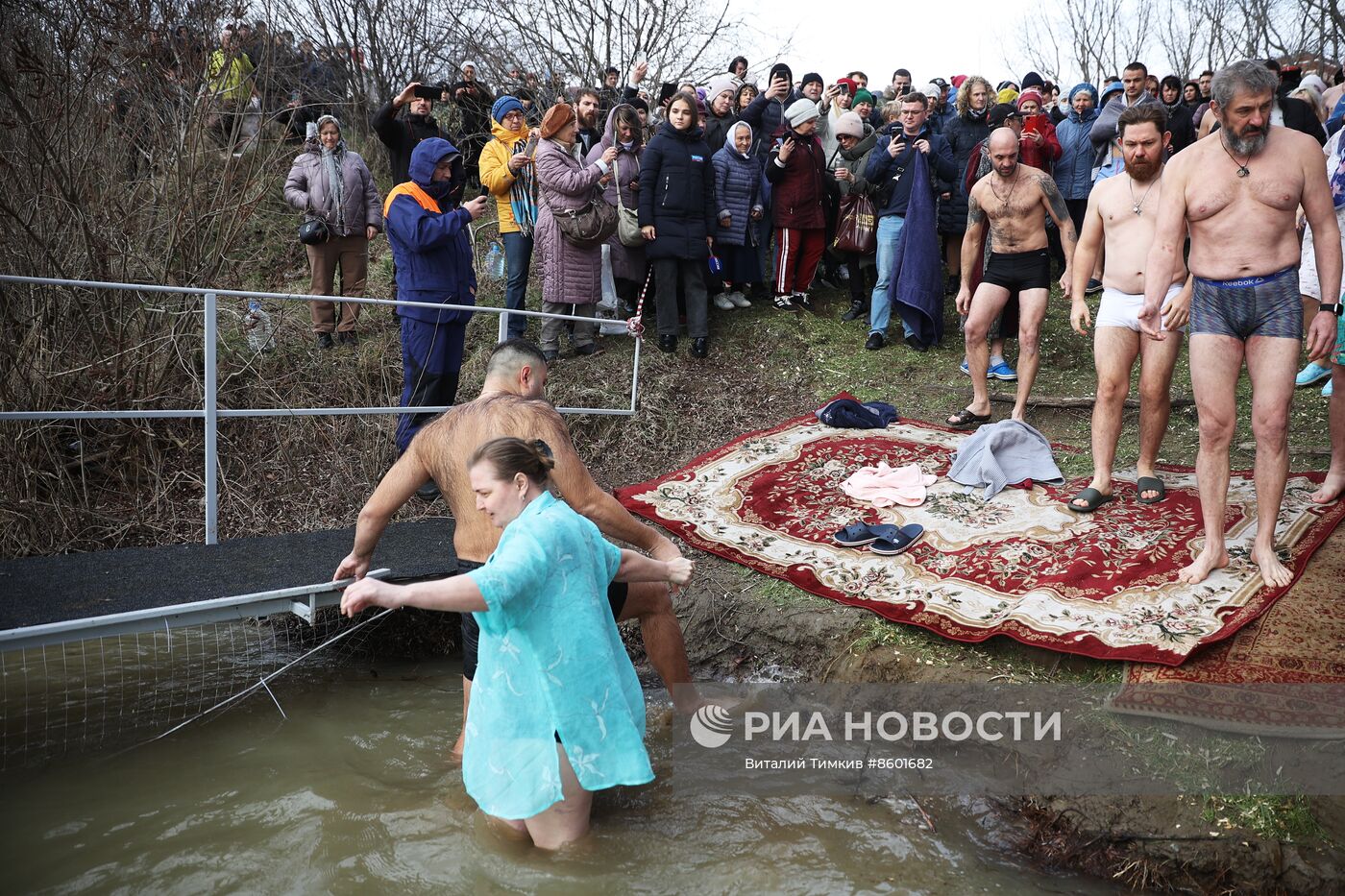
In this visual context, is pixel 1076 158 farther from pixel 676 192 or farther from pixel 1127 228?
pixel 1127 228

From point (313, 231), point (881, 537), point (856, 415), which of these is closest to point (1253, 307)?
point (881, 537)

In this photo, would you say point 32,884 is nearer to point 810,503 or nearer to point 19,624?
point 19,624

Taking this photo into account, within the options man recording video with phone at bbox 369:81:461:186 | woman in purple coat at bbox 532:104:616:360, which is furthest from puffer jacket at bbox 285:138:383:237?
woman in purple coat at bbox 532:104:616:360

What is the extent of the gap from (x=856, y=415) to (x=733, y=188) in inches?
116

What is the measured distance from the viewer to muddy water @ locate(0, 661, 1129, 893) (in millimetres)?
3678

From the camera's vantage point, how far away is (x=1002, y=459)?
262 inches

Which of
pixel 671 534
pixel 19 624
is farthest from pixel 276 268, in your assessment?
pixel 19 624

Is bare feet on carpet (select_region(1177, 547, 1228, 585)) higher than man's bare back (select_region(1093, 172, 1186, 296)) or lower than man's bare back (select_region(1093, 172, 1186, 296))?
lower

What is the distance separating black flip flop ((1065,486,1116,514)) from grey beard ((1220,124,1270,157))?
2.04 metres

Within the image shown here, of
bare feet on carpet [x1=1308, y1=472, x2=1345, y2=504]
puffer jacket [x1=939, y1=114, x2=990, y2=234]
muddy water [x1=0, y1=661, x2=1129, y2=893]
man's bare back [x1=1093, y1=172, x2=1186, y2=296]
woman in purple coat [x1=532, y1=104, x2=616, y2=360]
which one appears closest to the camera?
muddy water [x1=0, y1=661, x2=1129, y2=893]

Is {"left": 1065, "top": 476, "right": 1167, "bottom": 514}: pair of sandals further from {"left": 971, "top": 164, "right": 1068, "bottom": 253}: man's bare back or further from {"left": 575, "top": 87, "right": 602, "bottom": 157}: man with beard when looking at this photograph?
{"left": 575, "top": 87, "right": 602, "bottom": 157}: man with beard

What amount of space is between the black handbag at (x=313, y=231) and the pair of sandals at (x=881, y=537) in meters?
5.40

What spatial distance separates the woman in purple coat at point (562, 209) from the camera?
27.6ft

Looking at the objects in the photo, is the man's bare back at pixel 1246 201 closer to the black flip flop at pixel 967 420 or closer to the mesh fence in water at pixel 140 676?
the black flip flop at pixel 967 420
